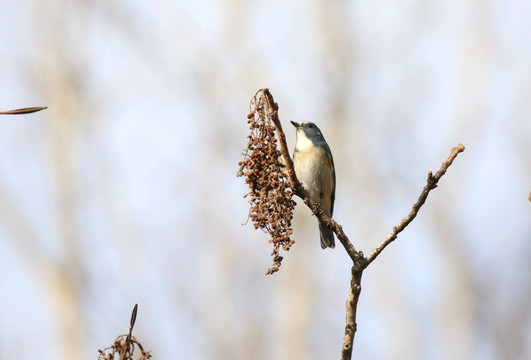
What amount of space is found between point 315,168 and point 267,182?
3947mm

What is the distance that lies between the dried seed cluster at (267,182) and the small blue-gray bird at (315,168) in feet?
12.2

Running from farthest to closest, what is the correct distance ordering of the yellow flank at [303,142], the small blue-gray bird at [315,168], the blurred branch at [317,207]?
the yellow flank at [303,142], the small blue-gray bird at [315,168], the blurred branch at [317,207]

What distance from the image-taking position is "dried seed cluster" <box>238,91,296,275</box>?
303cm

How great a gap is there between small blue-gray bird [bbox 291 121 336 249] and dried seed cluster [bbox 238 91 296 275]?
370cm

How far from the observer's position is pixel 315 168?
275 inches

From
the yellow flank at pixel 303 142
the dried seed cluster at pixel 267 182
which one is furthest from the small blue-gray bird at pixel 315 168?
the dried seed cluster at pixel 267 182

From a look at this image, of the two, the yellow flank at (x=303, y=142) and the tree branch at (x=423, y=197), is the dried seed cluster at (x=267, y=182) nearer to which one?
the tree branch at (x=423, y=197)

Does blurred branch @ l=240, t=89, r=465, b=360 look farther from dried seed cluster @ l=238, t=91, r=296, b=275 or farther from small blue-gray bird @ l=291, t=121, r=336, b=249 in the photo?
small blue-gray bird @ l=291, t=121, r=336, b=249

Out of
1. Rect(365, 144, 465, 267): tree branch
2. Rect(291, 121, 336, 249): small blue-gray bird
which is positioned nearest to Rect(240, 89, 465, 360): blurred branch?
Rect(365, 144, 465, 267): tree branch

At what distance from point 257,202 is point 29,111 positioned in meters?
1.71

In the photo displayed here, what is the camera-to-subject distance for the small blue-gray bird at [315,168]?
6.98 m

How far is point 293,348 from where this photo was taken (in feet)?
35.4

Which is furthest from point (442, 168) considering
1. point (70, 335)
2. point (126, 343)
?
point (70, 335)

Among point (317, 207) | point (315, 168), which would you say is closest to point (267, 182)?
point (317, 207)
